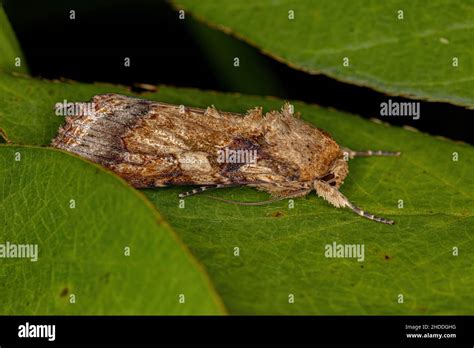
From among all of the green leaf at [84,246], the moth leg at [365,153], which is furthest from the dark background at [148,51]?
the green leaf at [84,246]

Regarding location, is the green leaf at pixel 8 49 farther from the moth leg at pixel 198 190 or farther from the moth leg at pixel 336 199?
the moth leg at pixel 336 199

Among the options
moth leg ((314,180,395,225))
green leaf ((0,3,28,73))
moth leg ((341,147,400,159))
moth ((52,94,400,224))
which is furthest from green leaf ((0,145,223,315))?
moth leg ((341,147,400,159))

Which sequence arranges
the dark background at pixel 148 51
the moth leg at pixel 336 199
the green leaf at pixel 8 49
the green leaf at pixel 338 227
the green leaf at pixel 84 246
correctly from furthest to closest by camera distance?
the dark background at pixel 148 51 → the green leaf at pixel 8 49 → the moth leg at pixel 336 199 → the green leaf at pixel 338 227 → the green leaf at pixel 84 246

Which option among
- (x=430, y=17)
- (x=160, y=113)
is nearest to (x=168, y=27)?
(x=160, y=113)

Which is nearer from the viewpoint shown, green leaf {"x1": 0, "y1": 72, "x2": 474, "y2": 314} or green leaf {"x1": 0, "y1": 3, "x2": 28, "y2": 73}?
green leaf {"x1": 0, "y1": 72, "x2": 474, "y2": 314}

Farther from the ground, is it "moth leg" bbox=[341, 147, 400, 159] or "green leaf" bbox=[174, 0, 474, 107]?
"green leaf" bbox=[174, 0, 474, 107]

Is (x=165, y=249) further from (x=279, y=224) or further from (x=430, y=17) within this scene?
(x=430, y=17)

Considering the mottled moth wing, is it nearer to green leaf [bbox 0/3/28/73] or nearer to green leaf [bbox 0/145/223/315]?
green leaf [bbox 0/3/28/73]
